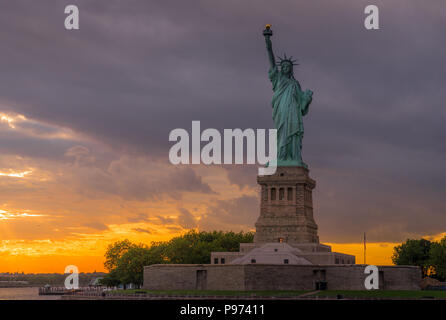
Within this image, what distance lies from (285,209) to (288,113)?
591 inches

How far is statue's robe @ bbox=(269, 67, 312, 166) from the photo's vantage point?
102250 millimetres

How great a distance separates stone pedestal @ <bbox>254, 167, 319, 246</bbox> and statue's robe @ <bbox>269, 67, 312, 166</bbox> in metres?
3.37

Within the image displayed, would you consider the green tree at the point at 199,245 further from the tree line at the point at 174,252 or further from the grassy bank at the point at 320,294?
the grassy bank at the point at 320,294

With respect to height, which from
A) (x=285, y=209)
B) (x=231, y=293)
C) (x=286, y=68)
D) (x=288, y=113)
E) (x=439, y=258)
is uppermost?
(x=286, y=68)

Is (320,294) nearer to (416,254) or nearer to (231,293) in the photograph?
(231,293)

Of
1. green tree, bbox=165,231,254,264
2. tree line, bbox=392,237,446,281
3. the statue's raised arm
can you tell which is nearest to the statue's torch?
the statue's raised arm

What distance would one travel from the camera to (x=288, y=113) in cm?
10312

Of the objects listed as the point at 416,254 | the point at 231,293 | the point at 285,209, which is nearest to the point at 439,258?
the point at 416,254

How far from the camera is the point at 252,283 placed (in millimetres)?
81438

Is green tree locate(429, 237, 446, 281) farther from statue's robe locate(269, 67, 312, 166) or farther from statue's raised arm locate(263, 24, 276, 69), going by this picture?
statue's raised arm locate(263, 24, 276, 69)
